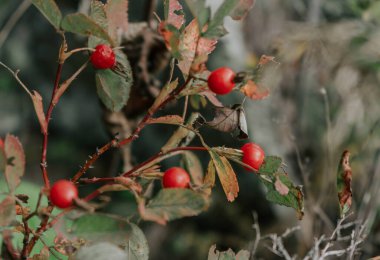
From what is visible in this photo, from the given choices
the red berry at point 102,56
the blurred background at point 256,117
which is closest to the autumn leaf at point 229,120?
the red berry at point 102,56

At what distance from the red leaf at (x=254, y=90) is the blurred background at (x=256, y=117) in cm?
121

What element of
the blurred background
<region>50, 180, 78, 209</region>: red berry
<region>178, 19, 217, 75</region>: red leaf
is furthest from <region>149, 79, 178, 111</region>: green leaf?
the blurred background

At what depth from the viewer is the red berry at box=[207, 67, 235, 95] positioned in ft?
1.63

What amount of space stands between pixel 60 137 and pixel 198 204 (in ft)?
7.66

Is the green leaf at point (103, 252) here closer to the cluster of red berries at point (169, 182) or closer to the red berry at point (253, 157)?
the cluster of red berries at point (169, 182)

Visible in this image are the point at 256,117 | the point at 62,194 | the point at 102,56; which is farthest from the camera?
the point at 256,117

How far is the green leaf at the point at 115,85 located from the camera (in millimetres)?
574

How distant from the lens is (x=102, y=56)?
0.56 metres

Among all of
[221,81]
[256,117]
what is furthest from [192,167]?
[256,117]

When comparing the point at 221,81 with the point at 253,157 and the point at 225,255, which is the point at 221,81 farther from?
the point at 225,255

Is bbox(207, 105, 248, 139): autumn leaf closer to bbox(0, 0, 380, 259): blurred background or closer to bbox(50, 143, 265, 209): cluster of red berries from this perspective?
bbox(50, 143, 265, 209): cluster of red berries

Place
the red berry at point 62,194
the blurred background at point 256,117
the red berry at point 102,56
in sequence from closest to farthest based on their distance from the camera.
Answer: the red berry at point 62,194 < the red berry at point 102,56 < the blurred background at point 256,117

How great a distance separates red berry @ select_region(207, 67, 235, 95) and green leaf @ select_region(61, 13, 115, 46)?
4.1 inches

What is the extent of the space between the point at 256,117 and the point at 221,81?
1761 millimetres
